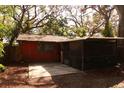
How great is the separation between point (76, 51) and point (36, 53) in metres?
7.16

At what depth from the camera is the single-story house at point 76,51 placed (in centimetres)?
1520

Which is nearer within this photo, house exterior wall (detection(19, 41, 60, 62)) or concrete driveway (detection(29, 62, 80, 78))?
concrete driveway (detection(29, 62, 80, 78))

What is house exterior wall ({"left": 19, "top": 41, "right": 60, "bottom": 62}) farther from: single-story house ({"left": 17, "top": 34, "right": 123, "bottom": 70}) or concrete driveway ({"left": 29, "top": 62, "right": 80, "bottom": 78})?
concrete driveway ({"left": 29, "top": 62, "right": 80, "bottom": 78})

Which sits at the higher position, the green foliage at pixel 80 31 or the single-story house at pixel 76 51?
the green foliage at pixel 80 31

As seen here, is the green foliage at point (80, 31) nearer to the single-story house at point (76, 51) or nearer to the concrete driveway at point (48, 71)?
the single-story house at point (76, 51)

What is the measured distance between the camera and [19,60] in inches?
878

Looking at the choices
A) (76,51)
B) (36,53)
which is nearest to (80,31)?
(36,53)

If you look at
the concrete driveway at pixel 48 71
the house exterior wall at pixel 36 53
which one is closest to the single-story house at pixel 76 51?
the house exterior wall at pixel 36 53

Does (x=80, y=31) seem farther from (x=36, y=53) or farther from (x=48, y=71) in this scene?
(x=48, y=71)

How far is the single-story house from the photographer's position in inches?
599

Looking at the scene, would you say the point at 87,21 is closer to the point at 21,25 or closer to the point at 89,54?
the point at 21,25

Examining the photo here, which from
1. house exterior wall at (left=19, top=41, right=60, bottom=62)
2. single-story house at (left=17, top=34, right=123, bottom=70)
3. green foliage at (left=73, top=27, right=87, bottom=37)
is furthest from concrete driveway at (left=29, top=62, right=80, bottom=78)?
green foliage at (left=73, top=27, right=87, bottom=37)

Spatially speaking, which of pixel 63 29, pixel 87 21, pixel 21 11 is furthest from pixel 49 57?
pixel 87 21
